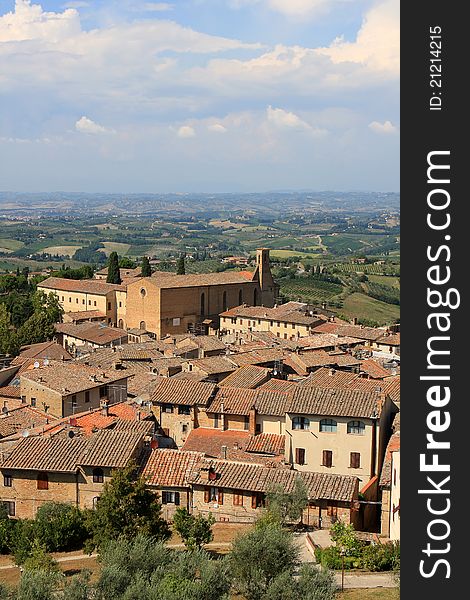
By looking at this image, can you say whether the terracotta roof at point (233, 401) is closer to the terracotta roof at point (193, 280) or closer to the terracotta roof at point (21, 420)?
the terracotta roof at point (21, 420)

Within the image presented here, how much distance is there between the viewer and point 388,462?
2631cm

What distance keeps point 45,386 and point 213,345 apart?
50.4 feet

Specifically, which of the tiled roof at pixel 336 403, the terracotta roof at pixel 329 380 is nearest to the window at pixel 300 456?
the tiled roof at pixel 336 403

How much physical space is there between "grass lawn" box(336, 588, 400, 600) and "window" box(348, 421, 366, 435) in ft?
29.3

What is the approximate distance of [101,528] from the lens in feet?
74.2

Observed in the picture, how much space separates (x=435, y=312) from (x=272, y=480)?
60.3 ft

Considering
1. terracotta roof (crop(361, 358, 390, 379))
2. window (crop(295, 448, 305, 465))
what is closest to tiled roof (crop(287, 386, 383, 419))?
window (crop(295, 448, 305, 465))

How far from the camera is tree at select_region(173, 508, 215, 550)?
72.2ft

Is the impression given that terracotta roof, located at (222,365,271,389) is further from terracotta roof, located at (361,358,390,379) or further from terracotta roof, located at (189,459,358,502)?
terracotta roof, located at (189,459,358,502)

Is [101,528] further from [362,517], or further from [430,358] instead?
[430,358]

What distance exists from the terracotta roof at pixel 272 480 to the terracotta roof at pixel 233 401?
5.31 meters

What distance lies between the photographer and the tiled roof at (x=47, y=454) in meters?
26.2

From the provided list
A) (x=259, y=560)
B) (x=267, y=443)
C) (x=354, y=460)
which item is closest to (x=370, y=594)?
(x=259, y=560)

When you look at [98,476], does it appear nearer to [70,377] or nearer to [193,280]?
[70,377]
